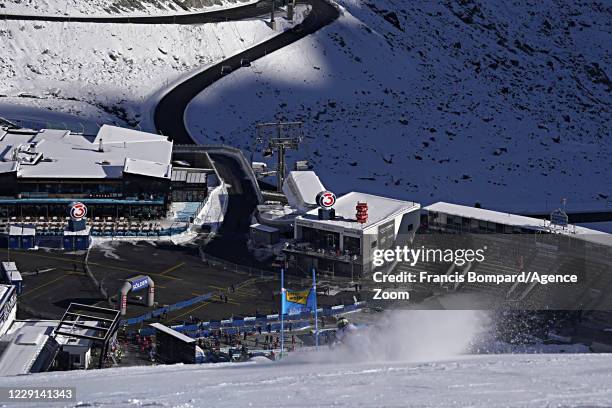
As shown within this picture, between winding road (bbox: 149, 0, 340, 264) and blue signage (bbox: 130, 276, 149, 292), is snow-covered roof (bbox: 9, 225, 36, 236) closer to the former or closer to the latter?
winding road (bbox: 149, 0, 340, 264)

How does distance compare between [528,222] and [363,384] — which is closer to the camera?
[363,384]

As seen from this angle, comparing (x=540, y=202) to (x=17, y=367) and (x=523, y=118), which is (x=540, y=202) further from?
(x=17, y=367)

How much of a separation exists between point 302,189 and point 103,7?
56.8 meters

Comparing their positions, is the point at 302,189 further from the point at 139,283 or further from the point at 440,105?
the point at 440,105

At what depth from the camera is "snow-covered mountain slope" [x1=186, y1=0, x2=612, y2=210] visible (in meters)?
134

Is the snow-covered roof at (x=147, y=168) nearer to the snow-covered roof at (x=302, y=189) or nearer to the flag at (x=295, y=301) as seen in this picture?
the snow-covered roof at (x=302, y=189)

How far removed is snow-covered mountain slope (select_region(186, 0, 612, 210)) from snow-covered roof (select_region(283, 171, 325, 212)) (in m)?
21.6

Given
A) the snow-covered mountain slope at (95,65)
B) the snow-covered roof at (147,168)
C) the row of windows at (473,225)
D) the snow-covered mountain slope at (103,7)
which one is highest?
the snow-covered mountain slope at (103,7)

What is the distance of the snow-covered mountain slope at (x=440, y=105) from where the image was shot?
439 ft

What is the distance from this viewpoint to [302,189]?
330 ft

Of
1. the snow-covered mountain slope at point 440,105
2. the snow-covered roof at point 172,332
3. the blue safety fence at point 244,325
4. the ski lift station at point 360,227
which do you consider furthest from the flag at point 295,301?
the snow-covered mountain slope at point 440,105

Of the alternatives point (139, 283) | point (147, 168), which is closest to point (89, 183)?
point (147, 168)

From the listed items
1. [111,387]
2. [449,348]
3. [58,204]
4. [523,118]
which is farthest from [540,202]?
[111,387]

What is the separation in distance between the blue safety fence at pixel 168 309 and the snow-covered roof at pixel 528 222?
2121cm
